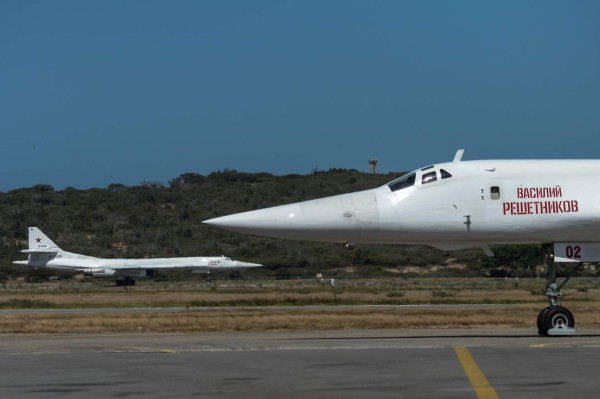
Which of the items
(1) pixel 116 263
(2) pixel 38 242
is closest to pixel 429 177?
(1) pixel 116 263

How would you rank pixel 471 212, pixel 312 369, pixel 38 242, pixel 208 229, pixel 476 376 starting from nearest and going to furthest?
pixel 476 376
pixel 312 369
pixel 471 212
pixel 38 242
pixel 208 229

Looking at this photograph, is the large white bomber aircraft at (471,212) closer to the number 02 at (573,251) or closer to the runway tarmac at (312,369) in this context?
the number 02 at (573,251)

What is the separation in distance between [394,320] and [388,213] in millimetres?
8464

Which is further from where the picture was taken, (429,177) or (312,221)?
(429,177)

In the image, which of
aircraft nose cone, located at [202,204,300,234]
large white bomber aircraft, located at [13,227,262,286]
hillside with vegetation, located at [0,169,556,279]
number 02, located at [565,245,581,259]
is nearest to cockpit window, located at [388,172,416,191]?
aircraft nose cone, located at [202,204,300,234]

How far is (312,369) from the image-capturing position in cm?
1245

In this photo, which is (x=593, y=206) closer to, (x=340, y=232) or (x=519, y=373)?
(x=340, y=232)

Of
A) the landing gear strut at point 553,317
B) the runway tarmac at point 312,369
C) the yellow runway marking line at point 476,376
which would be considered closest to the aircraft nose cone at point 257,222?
the runway tarmac at point 312,369

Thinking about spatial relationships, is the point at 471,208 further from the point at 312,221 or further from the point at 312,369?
the point at 312,369

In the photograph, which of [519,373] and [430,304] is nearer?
[519,373]

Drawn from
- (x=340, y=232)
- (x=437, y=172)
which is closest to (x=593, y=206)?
(x=437, y=172)

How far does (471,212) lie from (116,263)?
6125 centimetres

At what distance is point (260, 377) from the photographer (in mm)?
11766

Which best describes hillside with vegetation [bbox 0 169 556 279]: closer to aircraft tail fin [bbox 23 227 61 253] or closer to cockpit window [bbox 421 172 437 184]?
aircraft tail fin [bbox 23 227 61 253]
